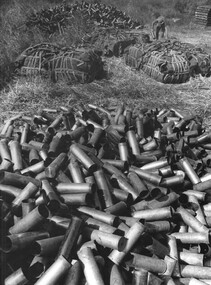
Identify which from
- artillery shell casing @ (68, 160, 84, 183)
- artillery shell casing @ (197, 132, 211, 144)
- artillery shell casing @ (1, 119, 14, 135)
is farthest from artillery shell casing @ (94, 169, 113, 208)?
artillery shell casing @ (1, 119, 14, 135)

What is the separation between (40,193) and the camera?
14.9 ft

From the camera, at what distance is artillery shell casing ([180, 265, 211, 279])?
3973mm

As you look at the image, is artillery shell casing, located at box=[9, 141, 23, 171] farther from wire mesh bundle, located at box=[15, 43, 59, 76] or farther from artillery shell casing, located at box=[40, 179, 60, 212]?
wire mesh bundle, located at box=[15, 43, 59, 76]

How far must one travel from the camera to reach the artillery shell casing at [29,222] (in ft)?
13.1

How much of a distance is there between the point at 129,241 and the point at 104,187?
3.77 ft

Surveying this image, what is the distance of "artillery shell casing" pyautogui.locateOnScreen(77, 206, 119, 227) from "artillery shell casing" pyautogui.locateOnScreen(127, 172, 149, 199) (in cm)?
73

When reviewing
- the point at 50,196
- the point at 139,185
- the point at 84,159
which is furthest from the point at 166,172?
the point at 50,196

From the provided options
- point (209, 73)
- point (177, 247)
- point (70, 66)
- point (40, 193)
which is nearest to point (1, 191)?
point (40, 193)

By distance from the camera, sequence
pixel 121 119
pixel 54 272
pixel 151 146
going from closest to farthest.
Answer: pixel 54 272
pixel 151 146
pixel 121 119

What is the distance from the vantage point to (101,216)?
4.33 m

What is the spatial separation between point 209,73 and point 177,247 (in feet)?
34.3

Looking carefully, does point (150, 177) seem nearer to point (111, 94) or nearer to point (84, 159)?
point (84, 159)

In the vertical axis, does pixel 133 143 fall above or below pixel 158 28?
below

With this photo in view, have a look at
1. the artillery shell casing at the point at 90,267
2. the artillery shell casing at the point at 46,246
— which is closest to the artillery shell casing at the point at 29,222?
the artillery shell casing at the point at 46,246
